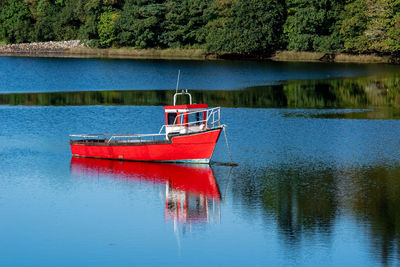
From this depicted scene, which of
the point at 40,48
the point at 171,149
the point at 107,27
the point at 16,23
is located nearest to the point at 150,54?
the point at 107,27

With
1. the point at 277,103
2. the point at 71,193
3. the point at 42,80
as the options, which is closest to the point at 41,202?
the point at 71,193

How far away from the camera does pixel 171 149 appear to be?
132 ft

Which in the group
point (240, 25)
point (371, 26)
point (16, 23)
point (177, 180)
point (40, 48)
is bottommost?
point (177, 180)

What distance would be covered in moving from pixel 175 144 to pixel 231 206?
27.5 ft

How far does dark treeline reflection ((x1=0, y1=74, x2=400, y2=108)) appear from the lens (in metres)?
69.0

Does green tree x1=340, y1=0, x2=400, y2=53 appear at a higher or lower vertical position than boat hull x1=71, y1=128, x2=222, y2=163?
higher

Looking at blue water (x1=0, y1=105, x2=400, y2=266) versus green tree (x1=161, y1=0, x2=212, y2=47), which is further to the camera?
green tree (x1=161, y1=0, x2=212, y2=47)

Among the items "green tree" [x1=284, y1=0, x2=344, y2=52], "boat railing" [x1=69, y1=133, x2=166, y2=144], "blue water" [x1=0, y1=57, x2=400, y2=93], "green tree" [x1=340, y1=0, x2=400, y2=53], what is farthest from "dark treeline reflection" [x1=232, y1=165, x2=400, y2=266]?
"green tree" [x1=284, y1=0, x2=344, y2=52]

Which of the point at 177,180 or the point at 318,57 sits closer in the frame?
the point at 177,180

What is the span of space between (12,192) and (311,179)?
15.3 m

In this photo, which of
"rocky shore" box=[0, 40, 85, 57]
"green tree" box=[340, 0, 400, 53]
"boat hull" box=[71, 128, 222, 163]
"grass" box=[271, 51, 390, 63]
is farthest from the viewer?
"rocky shore" box=[0, 40, 85, 57]

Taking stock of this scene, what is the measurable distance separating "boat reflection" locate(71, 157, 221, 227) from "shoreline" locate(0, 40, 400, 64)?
311ft

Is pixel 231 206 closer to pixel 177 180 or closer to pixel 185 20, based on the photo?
pixel 177 180

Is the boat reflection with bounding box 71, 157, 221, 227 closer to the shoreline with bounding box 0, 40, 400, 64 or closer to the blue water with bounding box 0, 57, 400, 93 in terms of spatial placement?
the blue water with bounding box 0, 57, 400, 93
